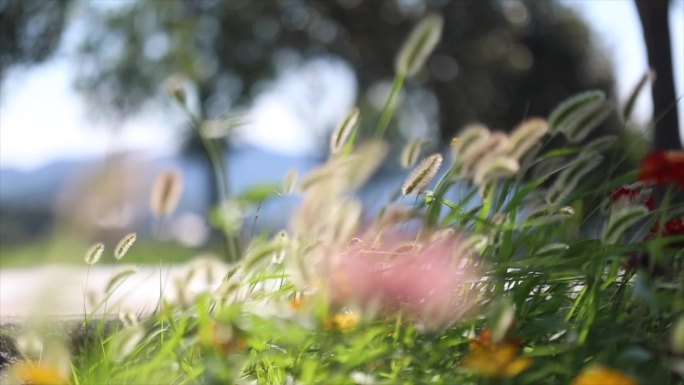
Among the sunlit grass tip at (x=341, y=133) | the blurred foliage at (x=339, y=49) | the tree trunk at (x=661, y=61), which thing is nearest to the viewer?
the sunlit grass tip at (x=341, y=133)

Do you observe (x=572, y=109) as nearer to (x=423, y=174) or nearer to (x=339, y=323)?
(x=423, y=174)

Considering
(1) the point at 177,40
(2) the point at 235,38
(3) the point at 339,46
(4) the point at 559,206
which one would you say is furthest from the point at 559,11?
(4) the point at 559,206

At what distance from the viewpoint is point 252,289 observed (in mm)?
2182

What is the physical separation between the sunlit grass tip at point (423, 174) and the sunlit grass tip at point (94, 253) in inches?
24.4

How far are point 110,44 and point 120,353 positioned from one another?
1826 centimetres

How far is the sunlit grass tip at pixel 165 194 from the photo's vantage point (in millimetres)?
1865

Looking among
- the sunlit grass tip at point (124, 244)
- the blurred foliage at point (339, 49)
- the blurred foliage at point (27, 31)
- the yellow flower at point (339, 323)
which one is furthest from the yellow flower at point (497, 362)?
the blurred foliage at point (339, 49)

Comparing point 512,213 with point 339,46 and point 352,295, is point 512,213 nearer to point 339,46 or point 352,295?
point 352,295

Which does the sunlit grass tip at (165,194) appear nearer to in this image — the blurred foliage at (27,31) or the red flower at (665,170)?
the red flower at (665,170)

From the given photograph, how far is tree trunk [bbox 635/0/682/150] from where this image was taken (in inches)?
216

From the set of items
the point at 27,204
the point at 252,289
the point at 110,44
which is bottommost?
the point at 27,204

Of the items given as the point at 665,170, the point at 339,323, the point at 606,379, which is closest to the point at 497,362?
the point at 606,379

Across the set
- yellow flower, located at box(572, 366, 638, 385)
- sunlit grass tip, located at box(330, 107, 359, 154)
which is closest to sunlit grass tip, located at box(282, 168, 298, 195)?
sunlit grass tip, located at box(330, 107, 359, 154)

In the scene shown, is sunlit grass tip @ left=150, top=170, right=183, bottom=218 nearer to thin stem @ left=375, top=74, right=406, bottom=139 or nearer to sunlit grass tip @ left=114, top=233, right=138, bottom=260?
sunlit grass tip @ left=114, top=233, right=138, bottom=260
